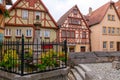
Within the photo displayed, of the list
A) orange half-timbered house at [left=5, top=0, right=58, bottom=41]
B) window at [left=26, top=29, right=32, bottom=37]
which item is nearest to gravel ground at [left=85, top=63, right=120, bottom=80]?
orange half-timbered house at [left=5, top=0, right=58, bottom=41]

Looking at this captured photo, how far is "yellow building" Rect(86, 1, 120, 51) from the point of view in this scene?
90.4 feet

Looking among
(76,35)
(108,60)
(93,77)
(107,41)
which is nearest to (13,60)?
(93,77)

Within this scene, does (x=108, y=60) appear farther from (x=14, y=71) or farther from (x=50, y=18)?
(x=50, y=18)

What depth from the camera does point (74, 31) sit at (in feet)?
87.0

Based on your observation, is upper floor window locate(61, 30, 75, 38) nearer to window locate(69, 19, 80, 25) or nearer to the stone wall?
window locate(69, 19, 80, 25)

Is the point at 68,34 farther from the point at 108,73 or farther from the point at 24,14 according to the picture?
the point at 108,73

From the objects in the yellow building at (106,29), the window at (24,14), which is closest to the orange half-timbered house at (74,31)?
the yellow building at (106,29)

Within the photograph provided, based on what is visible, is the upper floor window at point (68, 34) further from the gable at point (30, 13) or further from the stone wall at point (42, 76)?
the stone wall at point (42, 76)

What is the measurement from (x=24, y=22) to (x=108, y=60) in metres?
12.0

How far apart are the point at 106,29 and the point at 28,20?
12497 millimetres

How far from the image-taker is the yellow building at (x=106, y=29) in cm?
2756

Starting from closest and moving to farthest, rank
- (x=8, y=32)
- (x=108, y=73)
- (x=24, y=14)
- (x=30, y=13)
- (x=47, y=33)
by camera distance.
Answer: (x=108, y=73) → (x=8, y=32) → (x=24, y=14) → (x=30, y=13) → (x=47, y=33)

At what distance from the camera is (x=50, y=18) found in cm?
2427

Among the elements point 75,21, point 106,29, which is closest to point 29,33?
point 75,21
